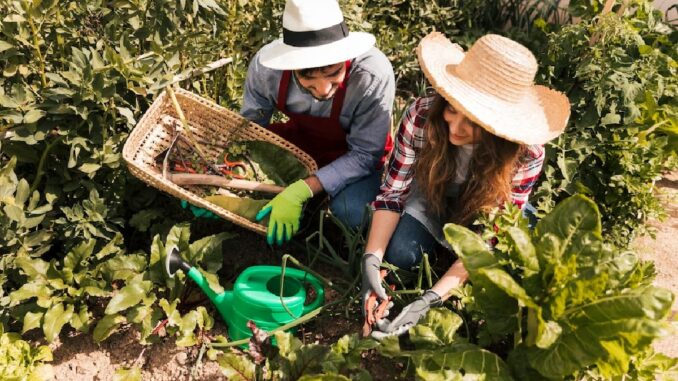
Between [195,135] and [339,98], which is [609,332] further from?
[195,135]

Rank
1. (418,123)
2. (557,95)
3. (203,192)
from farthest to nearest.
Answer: (203,192) < (418,123) < (557,95)

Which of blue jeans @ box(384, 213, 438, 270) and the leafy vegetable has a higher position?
the leafy vegetable

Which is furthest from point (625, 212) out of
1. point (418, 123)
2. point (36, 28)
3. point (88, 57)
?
point (36, 28)

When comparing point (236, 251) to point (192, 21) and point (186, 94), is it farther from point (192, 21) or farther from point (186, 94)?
point (192, 21)

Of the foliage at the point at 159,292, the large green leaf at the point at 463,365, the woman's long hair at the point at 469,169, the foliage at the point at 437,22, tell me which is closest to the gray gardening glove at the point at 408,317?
the large green leaf at the point at 463,365

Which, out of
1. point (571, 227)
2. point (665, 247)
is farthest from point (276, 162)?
point (665, 247)

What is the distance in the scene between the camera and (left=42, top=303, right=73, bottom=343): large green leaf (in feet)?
6.22

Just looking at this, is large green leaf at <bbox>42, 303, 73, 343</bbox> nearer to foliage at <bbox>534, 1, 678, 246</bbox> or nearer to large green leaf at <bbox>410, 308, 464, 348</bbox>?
large green leaf at <bbox>410, 308, 464, 348</bbox>

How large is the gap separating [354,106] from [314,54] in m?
0.36

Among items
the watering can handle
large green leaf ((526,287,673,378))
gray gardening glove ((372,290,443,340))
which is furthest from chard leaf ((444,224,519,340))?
the watering can handle

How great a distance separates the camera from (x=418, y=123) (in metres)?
2.01

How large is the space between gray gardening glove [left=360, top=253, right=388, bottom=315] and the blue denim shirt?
0.38 metres

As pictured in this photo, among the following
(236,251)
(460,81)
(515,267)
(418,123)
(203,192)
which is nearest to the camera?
(515,267)

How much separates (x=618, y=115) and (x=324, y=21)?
1.38m
